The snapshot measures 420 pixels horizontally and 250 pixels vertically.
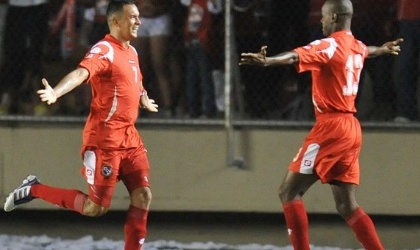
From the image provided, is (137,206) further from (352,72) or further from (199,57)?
(199,57)

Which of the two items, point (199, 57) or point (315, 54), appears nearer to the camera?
point (315, 54)

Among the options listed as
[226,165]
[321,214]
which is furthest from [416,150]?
[226,165]

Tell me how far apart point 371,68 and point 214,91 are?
56.7 inches

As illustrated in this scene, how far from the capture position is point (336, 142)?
27.8ft

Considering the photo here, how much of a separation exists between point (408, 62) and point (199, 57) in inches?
74.3

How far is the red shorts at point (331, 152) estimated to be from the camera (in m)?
8.46

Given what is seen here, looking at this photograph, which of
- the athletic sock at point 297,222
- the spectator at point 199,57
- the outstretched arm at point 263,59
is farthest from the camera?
the spectator at point 199,57

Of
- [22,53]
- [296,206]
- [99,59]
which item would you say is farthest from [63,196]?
[22,53]

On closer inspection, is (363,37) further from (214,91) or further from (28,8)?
(28,8)

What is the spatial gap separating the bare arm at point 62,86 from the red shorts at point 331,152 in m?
1.77

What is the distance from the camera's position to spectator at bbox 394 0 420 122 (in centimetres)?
1052

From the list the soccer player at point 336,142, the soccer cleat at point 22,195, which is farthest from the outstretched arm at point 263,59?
the soccer cleat at point 22,195

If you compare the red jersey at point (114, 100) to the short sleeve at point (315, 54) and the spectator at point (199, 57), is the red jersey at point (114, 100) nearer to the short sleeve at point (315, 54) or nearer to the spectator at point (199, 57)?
the short sleeve at point (315, 54)

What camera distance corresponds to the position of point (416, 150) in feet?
34.7
